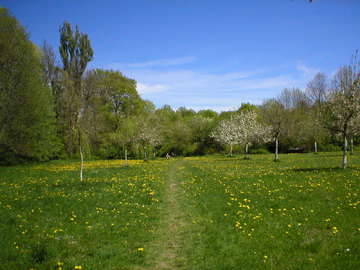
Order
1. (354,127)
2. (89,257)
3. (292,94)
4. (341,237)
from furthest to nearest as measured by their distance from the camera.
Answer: (292,94)
(354,127)
(341,237)
(89,257)

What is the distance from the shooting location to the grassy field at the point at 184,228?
7.03 meters

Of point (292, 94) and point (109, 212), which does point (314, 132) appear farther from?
point (109, 212)

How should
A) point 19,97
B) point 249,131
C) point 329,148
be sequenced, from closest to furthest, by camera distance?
point 19,97, point 249,131, point 329,148

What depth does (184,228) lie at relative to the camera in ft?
31.8

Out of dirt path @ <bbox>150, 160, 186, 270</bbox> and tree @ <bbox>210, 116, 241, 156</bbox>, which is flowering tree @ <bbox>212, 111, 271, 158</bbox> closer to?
tree @ <bbox>210, 116, 241, 156</bbox>

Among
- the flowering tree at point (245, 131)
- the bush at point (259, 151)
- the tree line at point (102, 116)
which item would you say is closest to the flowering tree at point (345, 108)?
the tree line at point (102, 116)

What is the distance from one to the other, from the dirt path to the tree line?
9347 millimetres

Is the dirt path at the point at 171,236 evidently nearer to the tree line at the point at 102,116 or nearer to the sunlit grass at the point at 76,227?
the sunlit grass at the point at 76,227

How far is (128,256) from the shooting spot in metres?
7.38

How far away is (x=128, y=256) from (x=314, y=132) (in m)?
58.1

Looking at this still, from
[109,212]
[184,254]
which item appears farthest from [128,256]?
[109,212]

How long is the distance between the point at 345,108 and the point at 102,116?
4441 centimetres

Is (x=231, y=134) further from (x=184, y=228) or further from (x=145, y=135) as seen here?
(x=184, y=228)

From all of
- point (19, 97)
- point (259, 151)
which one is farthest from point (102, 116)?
point (259, 151)
